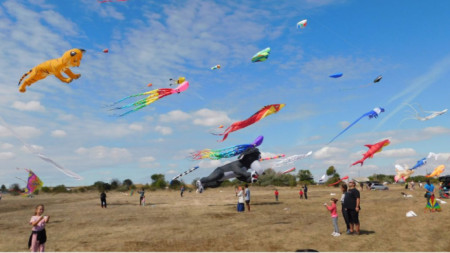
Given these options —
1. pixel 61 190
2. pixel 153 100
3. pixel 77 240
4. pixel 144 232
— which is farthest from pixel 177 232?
pixel 61 190

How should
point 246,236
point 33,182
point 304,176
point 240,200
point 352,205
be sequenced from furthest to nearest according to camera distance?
1. point 304,176
2. point 33,182
3. point 240,200
4. point 246,236
5. point 352,205

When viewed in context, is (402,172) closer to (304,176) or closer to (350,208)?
(350,208)

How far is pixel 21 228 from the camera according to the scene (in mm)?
15914

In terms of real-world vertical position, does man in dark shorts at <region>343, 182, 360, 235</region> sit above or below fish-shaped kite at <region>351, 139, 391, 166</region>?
below

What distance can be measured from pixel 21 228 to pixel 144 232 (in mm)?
7273

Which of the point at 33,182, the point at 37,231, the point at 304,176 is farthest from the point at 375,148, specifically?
the point at 304,176

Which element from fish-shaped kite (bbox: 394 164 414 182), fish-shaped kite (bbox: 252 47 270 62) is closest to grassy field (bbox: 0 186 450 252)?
fish-shaped kite (bbox: 252 47 270 62)

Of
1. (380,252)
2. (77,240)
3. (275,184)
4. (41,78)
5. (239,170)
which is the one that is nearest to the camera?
(380,252)

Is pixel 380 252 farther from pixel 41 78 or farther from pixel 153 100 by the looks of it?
pixel 41 78

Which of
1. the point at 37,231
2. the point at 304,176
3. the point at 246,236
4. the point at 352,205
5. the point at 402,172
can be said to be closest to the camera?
the point at 37,231

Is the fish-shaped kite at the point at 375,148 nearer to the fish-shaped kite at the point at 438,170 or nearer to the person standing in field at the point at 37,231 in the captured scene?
the fish-shaped kite at the point at 438,170

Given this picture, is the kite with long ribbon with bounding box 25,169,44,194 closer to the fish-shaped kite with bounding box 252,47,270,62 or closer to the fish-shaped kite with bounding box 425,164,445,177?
the fish-shaped kite with bounding box 252,47,270,62

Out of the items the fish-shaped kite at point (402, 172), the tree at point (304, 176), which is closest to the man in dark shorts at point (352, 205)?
the fish-shaped kite at point (402, 172)

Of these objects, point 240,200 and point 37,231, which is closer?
point 37,231
